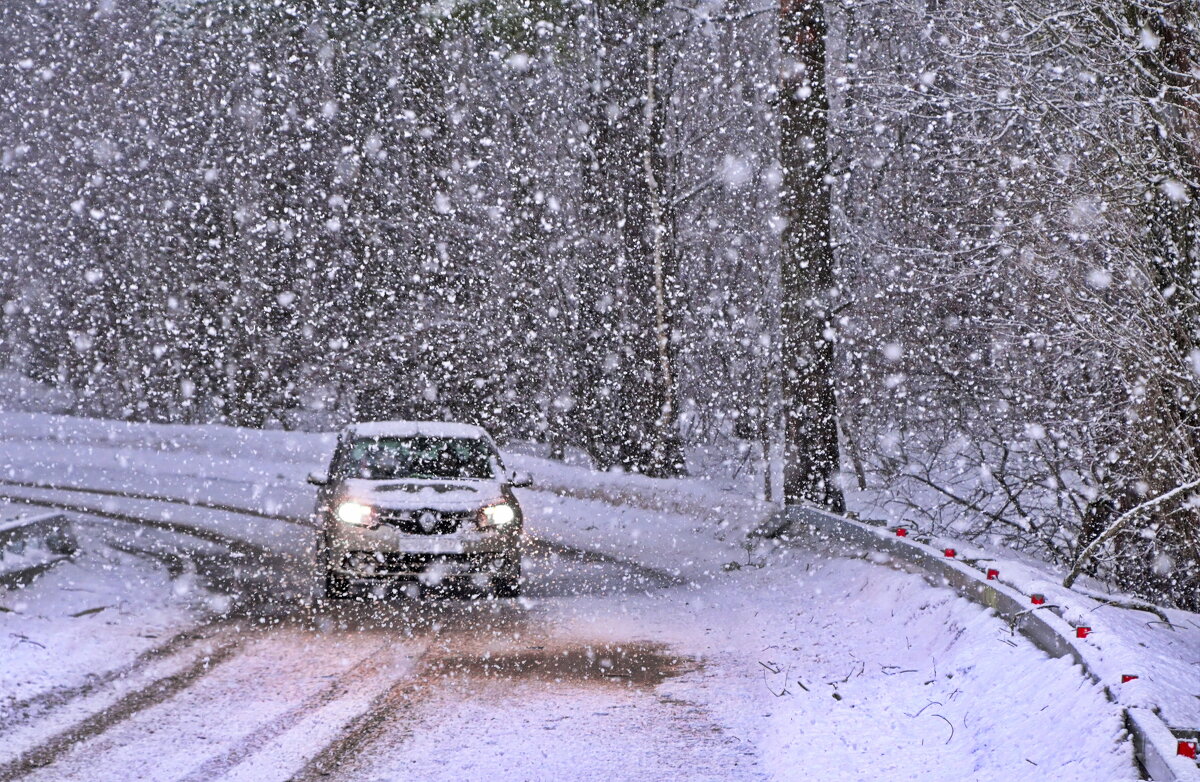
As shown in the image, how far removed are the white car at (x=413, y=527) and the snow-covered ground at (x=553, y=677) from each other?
0.42 m

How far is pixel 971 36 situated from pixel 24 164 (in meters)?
40.6

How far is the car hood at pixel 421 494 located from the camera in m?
11.5

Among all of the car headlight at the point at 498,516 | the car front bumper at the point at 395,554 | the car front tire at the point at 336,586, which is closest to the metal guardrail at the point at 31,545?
the car front tire at the point at 336,586

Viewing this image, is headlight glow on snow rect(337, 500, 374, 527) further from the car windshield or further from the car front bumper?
the car windshield

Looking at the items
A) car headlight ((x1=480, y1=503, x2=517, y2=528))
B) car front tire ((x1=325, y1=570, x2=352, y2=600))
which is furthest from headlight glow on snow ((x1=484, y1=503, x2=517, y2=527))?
car front tire ((x1=325, y1=570, x2=352, y2=600))

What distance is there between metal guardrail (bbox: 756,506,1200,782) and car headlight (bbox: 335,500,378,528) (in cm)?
503

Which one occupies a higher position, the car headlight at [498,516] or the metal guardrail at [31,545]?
the car headlight at [498,516]

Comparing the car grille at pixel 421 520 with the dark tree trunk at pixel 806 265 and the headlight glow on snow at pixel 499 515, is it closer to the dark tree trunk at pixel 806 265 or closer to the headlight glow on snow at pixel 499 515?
the headlight glow on snow at pixel 499 515

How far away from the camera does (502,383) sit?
31.5 meters

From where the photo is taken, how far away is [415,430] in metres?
13.0

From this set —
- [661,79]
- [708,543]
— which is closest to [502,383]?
[661,79]

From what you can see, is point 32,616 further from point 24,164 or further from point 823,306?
point 24,164

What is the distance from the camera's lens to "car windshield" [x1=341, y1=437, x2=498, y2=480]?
1245 cm

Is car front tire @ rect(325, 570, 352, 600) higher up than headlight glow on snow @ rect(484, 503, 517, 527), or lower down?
lower down
